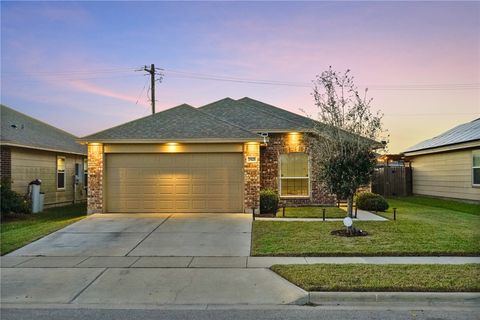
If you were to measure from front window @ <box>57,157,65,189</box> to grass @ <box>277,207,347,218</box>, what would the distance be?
1140 centimetres

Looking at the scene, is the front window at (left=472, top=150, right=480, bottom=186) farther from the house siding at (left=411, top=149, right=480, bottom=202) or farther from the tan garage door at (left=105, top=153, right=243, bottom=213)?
Result: the tan garage door at (left=105, top=153, right=243, bottom=213)

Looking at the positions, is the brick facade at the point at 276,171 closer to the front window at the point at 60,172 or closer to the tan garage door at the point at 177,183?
the tan garage door at the point at 177,183

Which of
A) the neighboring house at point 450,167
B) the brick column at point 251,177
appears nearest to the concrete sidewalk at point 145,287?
the brick column at point 251,177

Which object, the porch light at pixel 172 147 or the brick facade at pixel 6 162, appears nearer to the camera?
the porch light at pixel 172 147

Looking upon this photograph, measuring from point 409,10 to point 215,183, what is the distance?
8710mm

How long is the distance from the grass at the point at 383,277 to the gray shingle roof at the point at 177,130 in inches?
294

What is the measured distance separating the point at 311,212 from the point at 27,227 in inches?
380

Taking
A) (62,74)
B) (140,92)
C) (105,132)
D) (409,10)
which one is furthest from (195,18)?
(140,92)

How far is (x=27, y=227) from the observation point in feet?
41.5

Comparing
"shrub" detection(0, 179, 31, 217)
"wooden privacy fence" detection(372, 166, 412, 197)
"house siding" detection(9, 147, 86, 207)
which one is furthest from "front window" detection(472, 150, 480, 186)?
"house siding" detection(9, 147, 86, 207)

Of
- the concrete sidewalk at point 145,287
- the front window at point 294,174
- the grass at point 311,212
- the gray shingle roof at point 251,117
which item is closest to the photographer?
the concrete sidewalk at point 145,287

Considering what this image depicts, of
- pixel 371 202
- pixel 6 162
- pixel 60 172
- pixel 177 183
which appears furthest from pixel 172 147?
pixel 60 172

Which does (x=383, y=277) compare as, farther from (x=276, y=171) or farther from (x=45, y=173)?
(x=45, y=173)

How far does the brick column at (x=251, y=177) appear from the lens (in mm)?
14234
